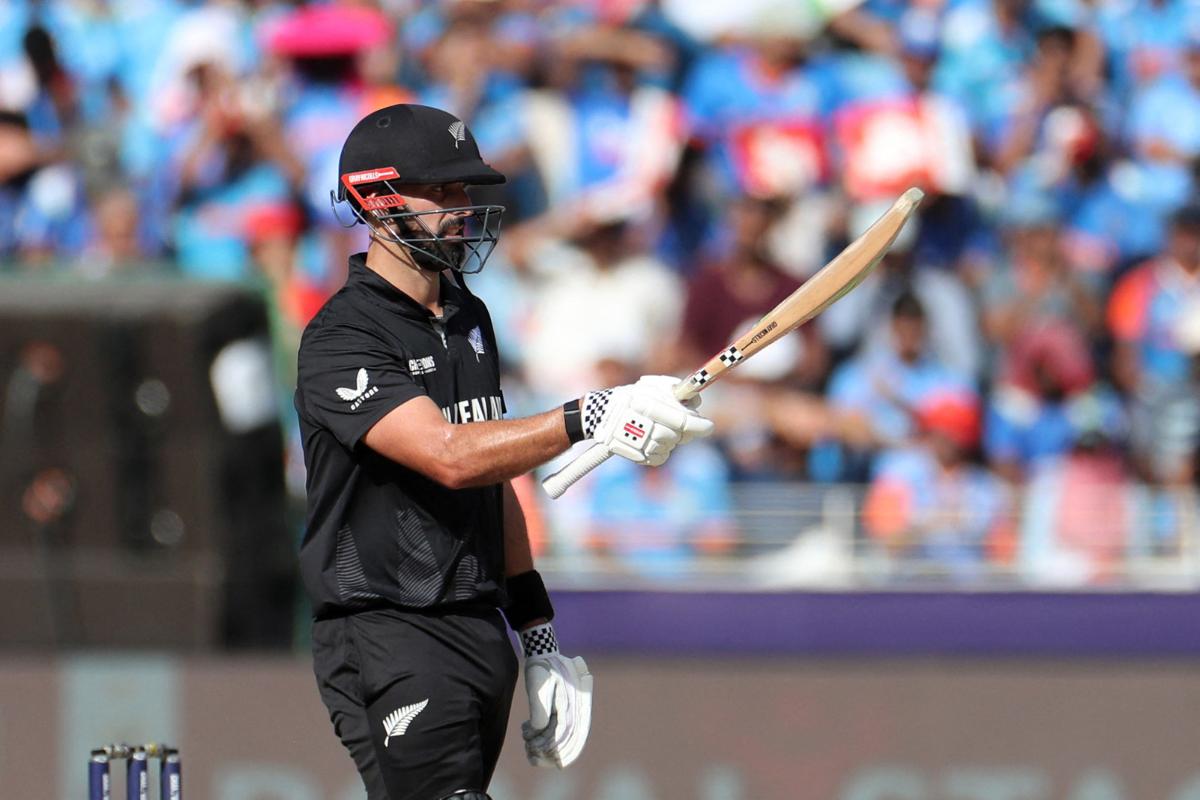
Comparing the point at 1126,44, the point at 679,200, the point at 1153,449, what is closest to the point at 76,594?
the point at 679,200

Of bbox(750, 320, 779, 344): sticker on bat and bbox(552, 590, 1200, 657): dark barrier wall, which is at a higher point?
bbox(750, 320, 779, 344): sticker on bat

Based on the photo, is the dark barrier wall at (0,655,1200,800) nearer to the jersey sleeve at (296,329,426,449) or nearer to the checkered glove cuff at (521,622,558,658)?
the checkered glove cuff at (521,622,558,658)

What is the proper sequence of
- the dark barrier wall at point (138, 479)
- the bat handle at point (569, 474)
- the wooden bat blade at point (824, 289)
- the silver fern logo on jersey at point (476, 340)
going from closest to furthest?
the bat handle at point (569, 474), the wooden bat blade at point (824, 289), the silver fern logo on jersey at point (476, 340), the dark barrier wall at point (138, 479)

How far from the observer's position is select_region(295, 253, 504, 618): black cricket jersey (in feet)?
12.5

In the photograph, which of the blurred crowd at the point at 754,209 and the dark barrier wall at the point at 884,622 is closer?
the dark barrier wall at the point at 884,622

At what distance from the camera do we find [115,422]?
7.10 m

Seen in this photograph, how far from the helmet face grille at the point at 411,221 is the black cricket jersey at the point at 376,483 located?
0.34 ft

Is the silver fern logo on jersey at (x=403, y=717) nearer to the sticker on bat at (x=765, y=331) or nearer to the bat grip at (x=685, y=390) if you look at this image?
the bat grip at (x=685, y=390)

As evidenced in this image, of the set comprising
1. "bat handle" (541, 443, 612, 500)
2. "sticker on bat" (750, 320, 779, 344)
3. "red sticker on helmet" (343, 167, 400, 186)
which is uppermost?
"red sticker on helmet" (343, 167, 400, 186)

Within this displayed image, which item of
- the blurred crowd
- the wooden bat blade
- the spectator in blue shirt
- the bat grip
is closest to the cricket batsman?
the bat grip

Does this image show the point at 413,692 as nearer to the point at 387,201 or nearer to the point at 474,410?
the point at 474,410

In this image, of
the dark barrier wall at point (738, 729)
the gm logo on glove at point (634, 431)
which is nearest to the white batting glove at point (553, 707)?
the gm logo on glove at point (634, 431)

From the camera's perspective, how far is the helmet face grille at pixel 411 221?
3893 mm

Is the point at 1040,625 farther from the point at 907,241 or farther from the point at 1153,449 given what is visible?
the point at 907,241
